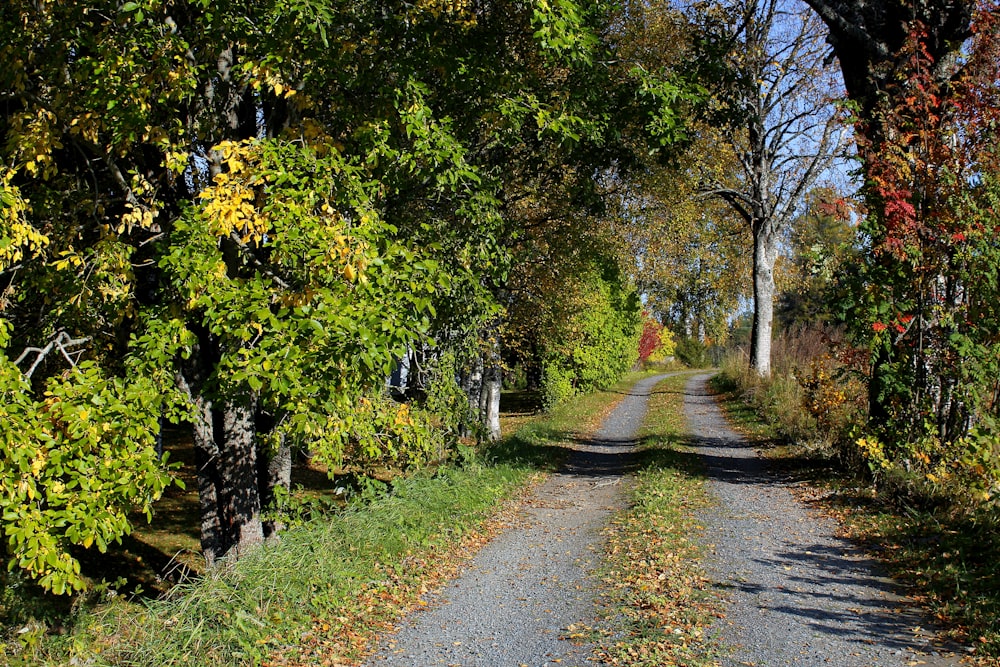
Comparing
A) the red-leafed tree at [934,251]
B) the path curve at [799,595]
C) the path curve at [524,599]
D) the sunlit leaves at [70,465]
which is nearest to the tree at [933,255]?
the red-leafed tree at [934,251]

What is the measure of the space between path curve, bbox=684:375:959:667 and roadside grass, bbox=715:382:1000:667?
0.62 feet

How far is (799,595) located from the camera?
656 cm

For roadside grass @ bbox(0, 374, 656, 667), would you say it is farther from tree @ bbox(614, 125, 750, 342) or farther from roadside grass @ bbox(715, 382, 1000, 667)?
tree @ bbox(614, 125, 750, 342)

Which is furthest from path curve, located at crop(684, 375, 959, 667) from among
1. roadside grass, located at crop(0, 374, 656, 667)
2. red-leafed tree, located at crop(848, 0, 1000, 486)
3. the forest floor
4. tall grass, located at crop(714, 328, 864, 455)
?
roadside grass, located at crop(0, 374, 656, 667)

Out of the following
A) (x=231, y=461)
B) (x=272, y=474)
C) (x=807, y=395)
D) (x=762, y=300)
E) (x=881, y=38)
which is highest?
(x=881, y=38)

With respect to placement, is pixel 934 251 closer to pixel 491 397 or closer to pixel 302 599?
pixel 302 599

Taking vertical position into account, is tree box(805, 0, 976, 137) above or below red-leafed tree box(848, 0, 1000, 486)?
above

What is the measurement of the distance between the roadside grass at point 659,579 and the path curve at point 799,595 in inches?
7.9

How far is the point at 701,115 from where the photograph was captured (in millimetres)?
11898

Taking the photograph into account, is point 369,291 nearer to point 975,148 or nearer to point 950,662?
point 950,662

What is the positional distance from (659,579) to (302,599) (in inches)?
119

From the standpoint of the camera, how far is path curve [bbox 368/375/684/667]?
18.7 ft

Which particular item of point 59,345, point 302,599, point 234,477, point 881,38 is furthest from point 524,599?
point 881,38

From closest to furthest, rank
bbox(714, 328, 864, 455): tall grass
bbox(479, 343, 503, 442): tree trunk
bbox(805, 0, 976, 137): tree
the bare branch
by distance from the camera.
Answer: the bare branch, bbox(805, 0, 976, 137): tree, bbox(714, 328, 864, 455): tall grass, bbox(479, 343, 503, 442): tree trunk
